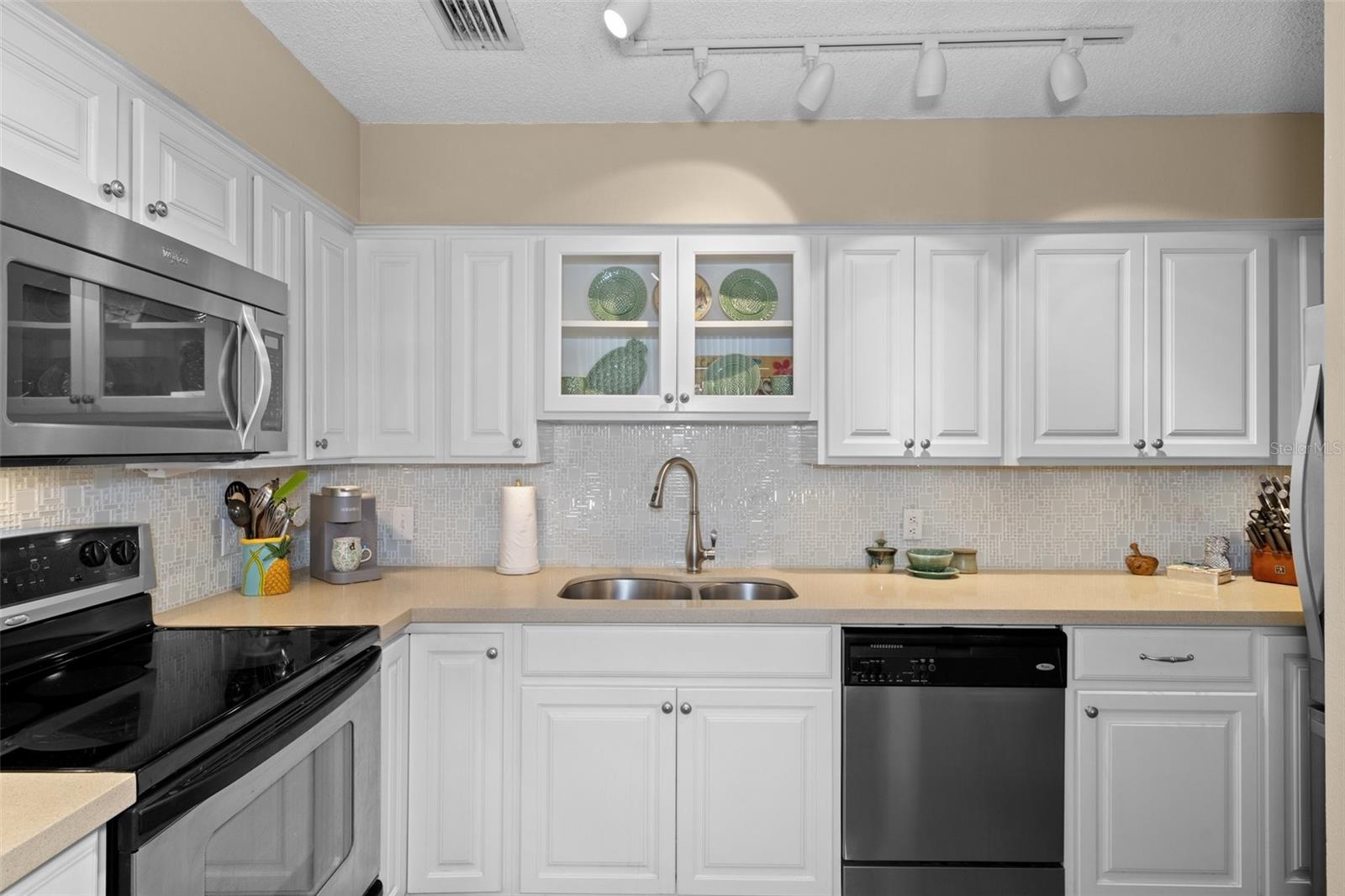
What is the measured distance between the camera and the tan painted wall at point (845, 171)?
9.00ft

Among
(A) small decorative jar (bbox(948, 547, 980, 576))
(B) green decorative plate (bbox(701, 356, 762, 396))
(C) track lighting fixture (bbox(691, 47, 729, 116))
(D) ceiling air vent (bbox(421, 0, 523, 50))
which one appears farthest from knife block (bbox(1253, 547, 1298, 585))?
(D) ceiling air vent (bbox(421, 0, 523, 50))

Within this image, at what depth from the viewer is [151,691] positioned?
60.5 inches

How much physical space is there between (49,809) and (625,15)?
181cm

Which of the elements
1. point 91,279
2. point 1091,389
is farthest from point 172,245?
Result: point 1091,389

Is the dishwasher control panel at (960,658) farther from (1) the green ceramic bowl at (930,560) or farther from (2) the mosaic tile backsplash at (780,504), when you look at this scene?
(2) the mosaic tile backsplash at (780,504)

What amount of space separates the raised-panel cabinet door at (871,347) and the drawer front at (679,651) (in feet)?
2.37

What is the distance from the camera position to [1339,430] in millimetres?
707

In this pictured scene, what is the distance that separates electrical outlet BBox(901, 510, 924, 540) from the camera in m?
3.01

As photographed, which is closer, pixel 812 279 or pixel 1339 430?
pixel 1339 430

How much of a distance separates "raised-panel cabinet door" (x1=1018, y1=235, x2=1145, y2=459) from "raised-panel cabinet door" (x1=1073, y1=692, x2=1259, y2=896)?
83 cm

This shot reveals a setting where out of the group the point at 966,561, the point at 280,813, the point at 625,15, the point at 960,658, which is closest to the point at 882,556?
the point at 966,561

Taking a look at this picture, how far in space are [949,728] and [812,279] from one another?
1449 millimetres

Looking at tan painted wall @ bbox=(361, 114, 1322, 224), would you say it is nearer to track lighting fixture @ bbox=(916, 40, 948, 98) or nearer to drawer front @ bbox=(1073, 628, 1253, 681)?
track lighting fixture @ bbox=(916, 40, 948, 98)

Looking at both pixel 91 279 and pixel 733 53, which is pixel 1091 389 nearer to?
pixel 733 53
